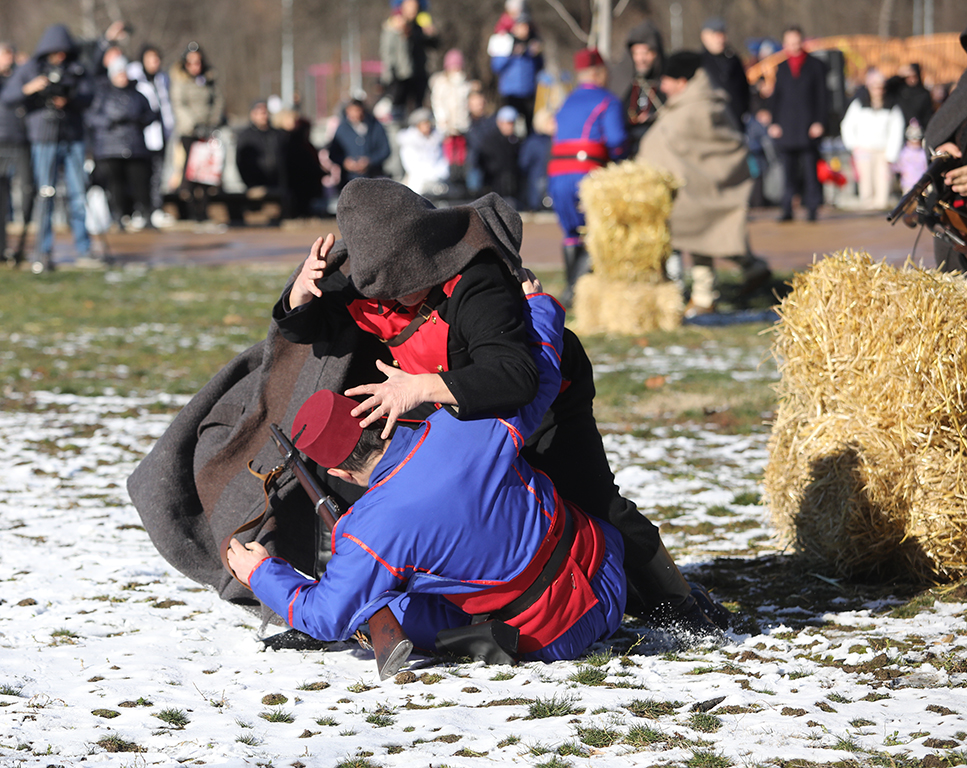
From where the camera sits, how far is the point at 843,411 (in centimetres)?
421

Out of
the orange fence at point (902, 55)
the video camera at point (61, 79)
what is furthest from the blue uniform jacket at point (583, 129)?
the orange fence at point (902, 55)

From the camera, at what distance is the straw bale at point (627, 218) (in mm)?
9219

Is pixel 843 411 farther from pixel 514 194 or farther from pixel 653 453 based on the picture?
pixel 514 194

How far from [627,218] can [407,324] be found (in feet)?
20.0

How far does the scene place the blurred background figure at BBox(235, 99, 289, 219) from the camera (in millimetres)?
19000

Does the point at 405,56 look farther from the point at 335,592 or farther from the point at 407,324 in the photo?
the point at 335,592

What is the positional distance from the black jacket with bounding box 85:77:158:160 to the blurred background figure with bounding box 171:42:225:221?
232cm

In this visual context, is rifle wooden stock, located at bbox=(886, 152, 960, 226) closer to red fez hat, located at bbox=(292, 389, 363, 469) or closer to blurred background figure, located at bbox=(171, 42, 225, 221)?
red fez hat, located at bbox=(292, 389, 363, 469)

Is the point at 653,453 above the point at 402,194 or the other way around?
the other way around

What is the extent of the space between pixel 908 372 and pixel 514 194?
14405 millimetres

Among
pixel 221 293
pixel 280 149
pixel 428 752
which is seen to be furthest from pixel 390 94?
pixel 428 752

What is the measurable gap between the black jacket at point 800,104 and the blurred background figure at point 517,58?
4.49 metres

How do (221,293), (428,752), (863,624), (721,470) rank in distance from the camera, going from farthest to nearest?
(221,293)
(721,470)
(863,624)
(428,752)

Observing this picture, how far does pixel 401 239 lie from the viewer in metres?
3.15
